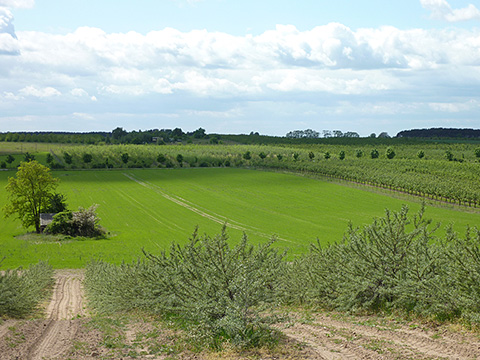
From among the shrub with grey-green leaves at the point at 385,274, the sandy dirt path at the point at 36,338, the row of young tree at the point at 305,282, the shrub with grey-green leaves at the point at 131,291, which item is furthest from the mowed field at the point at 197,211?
the sandy dirt path at the point at 36,338

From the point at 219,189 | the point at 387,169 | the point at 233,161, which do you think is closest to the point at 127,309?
the point at 219,189

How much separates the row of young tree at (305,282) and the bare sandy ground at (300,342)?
0.92 m

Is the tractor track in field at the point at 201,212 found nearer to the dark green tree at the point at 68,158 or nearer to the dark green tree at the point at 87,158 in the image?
the dark green tree at the point at 87,158

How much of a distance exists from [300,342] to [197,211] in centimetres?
6994

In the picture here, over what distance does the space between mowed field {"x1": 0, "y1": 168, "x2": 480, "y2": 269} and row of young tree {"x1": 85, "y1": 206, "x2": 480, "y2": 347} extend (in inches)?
809

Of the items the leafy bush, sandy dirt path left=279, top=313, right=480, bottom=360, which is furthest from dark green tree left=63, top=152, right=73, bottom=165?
sandy dirt path left=279, top=313, right=480, bottom=360

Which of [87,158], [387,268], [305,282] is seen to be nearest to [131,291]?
[305,282]

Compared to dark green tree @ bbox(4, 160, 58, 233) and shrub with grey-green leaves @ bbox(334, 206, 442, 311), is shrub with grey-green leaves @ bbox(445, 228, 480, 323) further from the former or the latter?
dark green tree @ bbox(4, 160, 58, 233)

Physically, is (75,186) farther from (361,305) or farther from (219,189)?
(361,305)

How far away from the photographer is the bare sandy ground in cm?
1435

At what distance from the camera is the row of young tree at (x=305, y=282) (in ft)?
51.8

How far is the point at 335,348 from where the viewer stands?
1479cm

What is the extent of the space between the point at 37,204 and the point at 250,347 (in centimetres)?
5878

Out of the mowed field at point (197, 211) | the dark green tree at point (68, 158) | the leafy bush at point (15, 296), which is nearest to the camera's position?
the leafy bush at point (15, 296)
